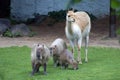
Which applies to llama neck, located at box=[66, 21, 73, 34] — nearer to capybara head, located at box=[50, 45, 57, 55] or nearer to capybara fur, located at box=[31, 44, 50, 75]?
capybara head, located at box=[50, 45, 57, 55]

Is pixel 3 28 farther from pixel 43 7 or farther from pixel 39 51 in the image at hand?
pixel 39 51

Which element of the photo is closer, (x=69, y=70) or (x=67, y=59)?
(x=67, y=59)

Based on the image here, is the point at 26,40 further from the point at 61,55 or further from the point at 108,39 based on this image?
the point at 61,55

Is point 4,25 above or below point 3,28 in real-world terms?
above

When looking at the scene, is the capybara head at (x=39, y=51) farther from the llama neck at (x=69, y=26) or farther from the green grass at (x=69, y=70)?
the llama neck at (x=69, y=26)

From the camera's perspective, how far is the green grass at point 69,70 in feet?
27.9

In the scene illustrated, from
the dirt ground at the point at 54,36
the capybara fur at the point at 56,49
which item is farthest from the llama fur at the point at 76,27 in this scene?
the dirt ground at the point at 54,36

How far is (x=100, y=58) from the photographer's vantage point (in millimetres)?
11406

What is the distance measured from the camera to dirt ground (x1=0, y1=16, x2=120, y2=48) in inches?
569

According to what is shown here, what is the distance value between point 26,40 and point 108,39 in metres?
3.08

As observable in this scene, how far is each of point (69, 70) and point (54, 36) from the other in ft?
22.9

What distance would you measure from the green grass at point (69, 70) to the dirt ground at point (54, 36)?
1364 millimetres

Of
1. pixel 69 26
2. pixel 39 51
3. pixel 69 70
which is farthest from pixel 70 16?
pixel 39 51

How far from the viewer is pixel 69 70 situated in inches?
367
